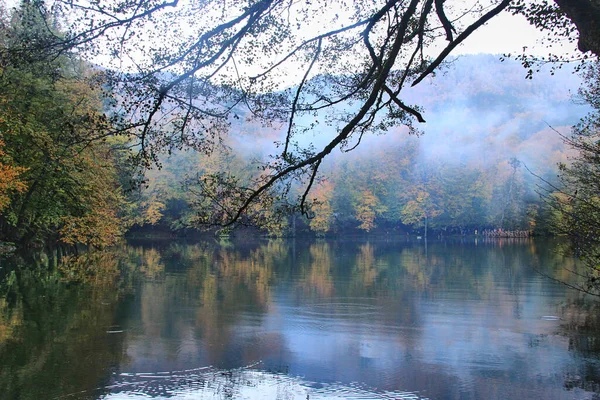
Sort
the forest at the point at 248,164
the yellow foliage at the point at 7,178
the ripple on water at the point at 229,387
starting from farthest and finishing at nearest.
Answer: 1. the yellow foliage at the point at 7,178
2. the forest at the point at 248,164
3. the ripple on water at the point at 229,387

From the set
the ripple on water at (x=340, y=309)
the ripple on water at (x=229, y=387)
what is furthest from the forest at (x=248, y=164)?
the ripple on water at (x=340, y=309)

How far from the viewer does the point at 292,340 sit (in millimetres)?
9914

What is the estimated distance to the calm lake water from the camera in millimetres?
7133

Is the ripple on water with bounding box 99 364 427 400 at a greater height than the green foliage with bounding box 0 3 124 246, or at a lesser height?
lesser

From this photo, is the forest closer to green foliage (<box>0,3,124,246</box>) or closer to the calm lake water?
green foliage (<box>0,3,124,246</box>)

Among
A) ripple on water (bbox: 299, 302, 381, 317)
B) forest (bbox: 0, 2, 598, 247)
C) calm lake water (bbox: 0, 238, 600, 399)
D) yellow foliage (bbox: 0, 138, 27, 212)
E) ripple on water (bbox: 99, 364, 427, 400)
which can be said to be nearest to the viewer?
ripple on water (bbox: 99, 364, 427, 400)

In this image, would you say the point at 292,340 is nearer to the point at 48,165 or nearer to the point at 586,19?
the point at 586,19

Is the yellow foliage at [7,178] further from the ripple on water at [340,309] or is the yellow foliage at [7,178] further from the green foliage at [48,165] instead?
the ripple on water at [340,309]

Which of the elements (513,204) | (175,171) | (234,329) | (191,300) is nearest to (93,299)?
(191,300)

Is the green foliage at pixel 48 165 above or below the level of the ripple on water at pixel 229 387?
above

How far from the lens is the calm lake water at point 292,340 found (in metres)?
7.13

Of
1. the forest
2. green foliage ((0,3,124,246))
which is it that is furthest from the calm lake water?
green foliage ((0,3,124,246))

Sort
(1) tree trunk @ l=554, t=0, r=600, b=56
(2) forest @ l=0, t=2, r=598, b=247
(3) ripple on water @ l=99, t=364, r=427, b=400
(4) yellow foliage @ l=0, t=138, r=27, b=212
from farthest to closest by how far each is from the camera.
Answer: (4) yellow foliage @ l=0, t=138, r=27, b=212, (2) forest @ l=0, t=2, r=598, b=247, (3) ripple on water @ l=99, t=364, r=427, b=400, (1) tree trunk @ l=554, t=0, r=600, b=56

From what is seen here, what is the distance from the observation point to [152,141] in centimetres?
865
